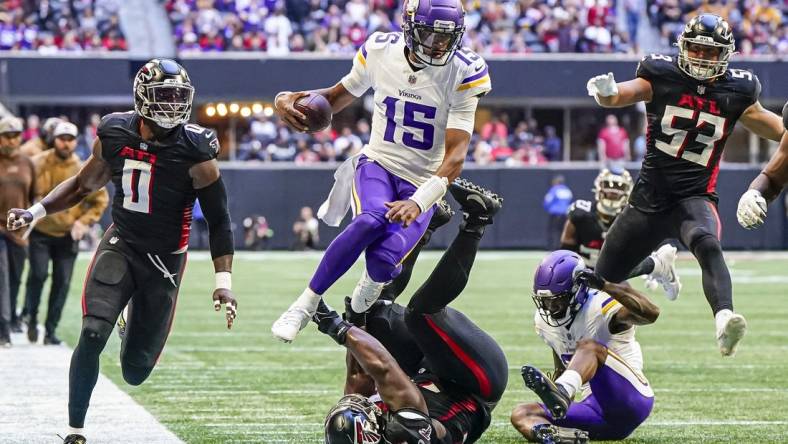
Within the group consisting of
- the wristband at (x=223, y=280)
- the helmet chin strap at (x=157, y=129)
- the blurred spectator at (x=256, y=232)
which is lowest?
the blurred spectator at (x=256, y=232)

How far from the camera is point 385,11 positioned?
86.9 ft

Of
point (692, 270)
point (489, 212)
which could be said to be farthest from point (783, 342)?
point (692, 270)

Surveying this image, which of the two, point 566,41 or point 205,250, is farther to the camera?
point 566,41

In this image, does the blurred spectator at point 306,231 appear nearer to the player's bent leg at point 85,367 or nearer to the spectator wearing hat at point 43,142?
the spectator wearing hat at point 43,142

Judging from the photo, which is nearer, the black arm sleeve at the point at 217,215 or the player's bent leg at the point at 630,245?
the black arm sleeve at the point at 217,215

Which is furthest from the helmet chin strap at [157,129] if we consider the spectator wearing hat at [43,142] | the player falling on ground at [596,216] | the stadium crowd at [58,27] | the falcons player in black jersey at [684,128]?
the stadium crowd at [58,27]

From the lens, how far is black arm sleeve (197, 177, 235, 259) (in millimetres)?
6531

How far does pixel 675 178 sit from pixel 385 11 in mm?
19404

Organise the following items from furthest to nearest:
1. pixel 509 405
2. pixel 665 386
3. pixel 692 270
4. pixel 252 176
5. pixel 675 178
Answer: pixel 252 176, pixel 692 270, pixel 665 386, pixel 509 405, pixel 675 178

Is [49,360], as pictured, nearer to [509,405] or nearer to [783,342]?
[509,405]

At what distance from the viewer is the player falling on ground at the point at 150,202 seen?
6410 millimetres

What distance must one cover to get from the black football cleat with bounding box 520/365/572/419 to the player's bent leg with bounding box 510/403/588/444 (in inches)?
16.9

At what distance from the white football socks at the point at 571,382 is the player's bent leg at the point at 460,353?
28 centimetres

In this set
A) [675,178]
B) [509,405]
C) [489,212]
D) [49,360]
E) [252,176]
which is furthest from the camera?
[252,176]
